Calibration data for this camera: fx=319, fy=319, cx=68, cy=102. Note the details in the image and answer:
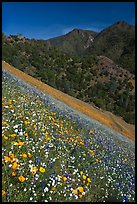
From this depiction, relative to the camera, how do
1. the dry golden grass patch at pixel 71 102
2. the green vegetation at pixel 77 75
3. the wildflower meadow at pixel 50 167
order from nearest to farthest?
1. the wildflower meadow at pixel 50 167
2. the dry golden grass patch at pixel 71 102
3. the green vegetation at pixel 77 75

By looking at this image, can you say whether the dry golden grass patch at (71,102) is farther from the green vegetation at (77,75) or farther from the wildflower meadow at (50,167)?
the wildflower meadow at (50,167)

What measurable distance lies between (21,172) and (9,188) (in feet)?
1.84

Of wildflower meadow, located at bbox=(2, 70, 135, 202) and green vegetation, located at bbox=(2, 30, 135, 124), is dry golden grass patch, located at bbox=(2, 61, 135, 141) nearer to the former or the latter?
green vegetation, located at bbox=(2, 30, 135, 124)

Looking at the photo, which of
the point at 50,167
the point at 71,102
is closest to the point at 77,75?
the point at 71,102

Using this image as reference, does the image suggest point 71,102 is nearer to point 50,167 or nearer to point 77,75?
point 50,167

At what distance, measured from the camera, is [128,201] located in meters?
6.63

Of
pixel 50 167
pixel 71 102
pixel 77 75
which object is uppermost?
pixel 77 75

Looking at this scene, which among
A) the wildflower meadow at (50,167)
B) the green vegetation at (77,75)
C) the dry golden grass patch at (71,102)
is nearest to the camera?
the wildflower meadow at (50,167)

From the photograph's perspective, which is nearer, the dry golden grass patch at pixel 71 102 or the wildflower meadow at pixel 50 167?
the wildflower meadow at pixel 50 167

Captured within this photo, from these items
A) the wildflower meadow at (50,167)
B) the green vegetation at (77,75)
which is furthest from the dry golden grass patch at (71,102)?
the wildflower meadow at (50,167)

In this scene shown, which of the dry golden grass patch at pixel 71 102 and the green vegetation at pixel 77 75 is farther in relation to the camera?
the green vegetation at pixel 77 75

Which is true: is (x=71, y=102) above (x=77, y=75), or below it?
below

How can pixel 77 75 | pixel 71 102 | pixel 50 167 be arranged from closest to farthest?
pixel 50 167 < pixel 71 102 < pixel 77 75

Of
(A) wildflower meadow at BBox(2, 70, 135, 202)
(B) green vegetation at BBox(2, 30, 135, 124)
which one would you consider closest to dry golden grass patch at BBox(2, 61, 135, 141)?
(B) green vegetation at BBox(2, 30, 135, 124)
